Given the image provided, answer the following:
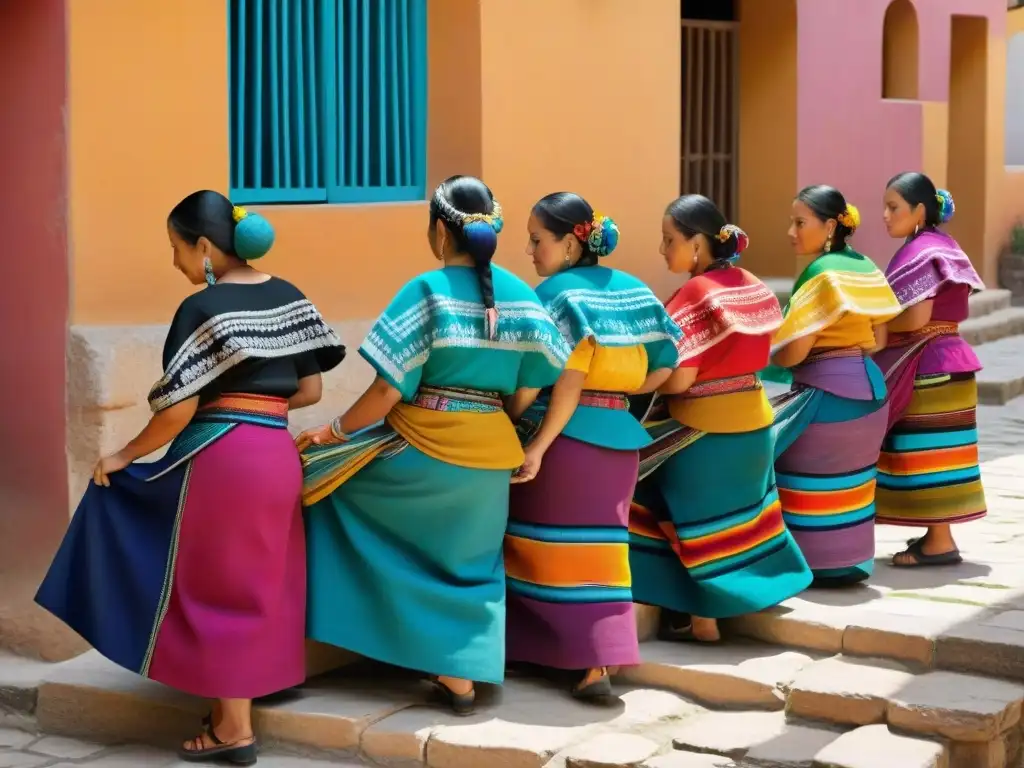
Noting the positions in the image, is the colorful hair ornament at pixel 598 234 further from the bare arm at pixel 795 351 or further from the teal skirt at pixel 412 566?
the bare arm at pixel 795 351

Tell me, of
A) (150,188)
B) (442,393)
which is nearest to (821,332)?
(442,393)

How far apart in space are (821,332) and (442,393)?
6.53 ft

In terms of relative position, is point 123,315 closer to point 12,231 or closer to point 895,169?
point 12,231

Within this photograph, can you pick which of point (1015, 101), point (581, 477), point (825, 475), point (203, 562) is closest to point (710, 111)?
point (825, 475)

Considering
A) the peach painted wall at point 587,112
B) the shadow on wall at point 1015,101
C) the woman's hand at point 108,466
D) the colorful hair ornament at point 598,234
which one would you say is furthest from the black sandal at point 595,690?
the shadow on wall at point 1015,101

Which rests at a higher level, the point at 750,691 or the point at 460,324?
the point at 460,324

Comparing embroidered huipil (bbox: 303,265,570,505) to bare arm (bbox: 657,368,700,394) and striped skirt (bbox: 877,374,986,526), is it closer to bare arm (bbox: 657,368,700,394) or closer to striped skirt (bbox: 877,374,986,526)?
bare arm (bbox: 657,368,700,394)

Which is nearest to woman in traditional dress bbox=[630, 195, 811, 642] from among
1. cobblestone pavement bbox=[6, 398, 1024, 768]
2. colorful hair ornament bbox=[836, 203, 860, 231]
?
cobblestone pavement bbox=[6, 398, 1024, 768]

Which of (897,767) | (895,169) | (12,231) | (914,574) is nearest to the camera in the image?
(897,767)

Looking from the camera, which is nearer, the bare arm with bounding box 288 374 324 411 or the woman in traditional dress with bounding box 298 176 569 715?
the woman in traditional dress with bounding box 298 176 569 715

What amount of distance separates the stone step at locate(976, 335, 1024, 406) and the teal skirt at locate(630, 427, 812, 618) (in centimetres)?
640

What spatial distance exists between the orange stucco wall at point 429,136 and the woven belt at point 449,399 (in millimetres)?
1766

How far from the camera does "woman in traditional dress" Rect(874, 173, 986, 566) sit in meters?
6.92

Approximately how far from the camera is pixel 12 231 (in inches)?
248
